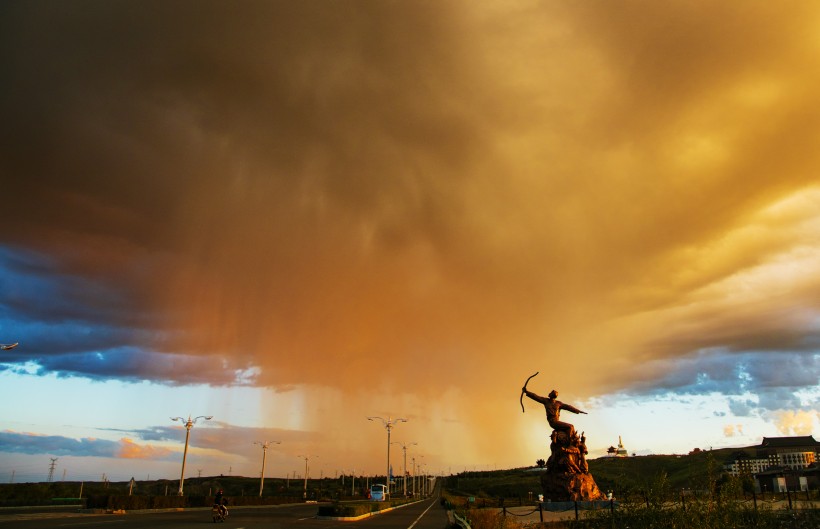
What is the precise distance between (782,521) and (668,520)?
21.0 feet

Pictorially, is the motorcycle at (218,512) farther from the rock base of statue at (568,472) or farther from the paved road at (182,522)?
the rock base of statue at (568,472)

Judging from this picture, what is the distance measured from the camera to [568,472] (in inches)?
1975

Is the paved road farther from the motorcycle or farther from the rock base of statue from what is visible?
the rock base of statue

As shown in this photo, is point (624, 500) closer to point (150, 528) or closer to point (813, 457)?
point (150, 528)

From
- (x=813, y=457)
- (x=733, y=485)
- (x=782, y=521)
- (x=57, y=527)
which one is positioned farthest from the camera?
(x=813, y=457)

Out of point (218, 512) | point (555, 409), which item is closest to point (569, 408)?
point (555, 409)

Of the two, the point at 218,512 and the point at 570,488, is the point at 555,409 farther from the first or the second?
the point at 218,512

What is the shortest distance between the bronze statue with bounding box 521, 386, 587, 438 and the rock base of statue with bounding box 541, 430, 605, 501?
29cm

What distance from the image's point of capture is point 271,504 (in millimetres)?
72250

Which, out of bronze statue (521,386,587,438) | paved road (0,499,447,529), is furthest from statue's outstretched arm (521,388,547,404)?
paved road (0,499,447,529)

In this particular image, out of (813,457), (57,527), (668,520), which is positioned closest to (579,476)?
(668,520)

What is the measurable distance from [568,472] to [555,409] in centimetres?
605

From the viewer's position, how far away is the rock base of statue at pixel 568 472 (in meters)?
49.0

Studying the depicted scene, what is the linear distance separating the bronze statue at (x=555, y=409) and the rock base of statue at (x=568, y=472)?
0.29 metres
